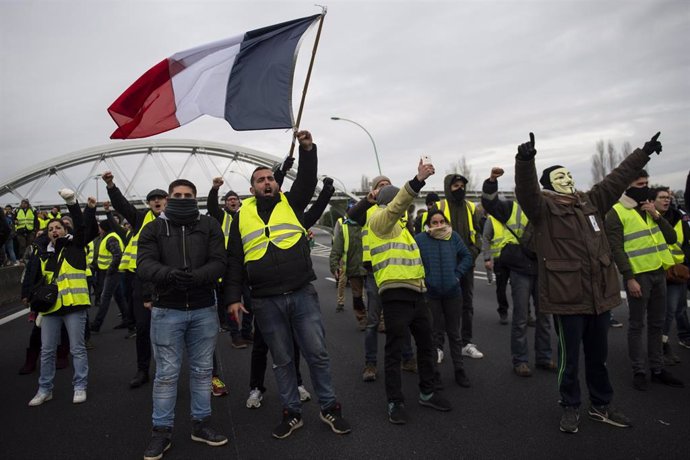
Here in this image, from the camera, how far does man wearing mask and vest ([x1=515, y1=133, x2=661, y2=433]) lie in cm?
329

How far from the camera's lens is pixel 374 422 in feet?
11.8

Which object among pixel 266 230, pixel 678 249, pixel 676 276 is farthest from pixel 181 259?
pixel 678 249

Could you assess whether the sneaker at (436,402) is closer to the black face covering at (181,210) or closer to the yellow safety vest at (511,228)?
the yellow safety vest at (511,228)

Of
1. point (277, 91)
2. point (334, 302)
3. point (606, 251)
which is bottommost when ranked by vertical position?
point (334, 302)

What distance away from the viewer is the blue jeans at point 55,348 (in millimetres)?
4422

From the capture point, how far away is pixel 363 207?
13.4ft

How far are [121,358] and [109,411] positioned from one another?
6.76 feet

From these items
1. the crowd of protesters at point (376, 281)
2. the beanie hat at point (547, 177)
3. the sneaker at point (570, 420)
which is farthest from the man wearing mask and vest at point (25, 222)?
the sneaker at point (570, 420)

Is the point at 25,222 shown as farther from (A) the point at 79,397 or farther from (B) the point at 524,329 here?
(B) the point at 524,329

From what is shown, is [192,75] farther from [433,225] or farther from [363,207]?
[433,225]

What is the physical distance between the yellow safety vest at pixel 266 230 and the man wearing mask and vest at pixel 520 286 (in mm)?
1876

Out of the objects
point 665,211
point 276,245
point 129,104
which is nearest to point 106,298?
point 129,104

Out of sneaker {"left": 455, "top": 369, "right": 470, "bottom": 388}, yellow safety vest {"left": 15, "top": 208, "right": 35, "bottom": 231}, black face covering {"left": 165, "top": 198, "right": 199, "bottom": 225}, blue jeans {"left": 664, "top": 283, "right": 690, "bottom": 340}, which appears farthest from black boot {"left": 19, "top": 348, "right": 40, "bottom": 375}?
yellow safety vest {"left": 15, "top": 208, "right": 35, "bottom": 231}

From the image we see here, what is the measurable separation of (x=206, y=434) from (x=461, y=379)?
2435 millimetres
